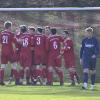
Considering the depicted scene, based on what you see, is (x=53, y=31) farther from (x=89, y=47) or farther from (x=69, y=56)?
(x=89, y=47)

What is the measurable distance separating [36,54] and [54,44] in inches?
26.0

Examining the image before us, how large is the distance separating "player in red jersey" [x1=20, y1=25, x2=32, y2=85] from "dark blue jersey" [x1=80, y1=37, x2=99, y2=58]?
195 centimetres

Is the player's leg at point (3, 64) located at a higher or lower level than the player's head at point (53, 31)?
lower

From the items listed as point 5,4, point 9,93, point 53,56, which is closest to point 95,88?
point 53,56

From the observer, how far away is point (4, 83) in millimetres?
19172

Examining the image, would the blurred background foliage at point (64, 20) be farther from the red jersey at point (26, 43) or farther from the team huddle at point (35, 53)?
the red jersey at point (26, 43)

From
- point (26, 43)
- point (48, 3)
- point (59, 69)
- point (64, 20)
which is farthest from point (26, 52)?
point (48, 3)

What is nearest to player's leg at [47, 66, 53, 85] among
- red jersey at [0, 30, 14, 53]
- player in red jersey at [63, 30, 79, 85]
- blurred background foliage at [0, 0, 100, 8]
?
player in red jersey at [63, 30, 79, 85]

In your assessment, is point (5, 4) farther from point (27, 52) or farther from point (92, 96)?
point (92, 96)

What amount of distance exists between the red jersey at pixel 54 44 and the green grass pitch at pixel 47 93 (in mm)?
1132

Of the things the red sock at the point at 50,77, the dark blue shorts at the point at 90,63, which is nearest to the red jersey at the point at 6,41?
the red sock at the point at 50,77

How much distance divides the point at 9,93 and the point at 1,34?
3.01 m

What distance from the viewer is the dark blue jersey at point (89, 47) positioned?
17.7 metres

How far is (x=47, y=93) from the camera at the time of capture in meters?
16.4
